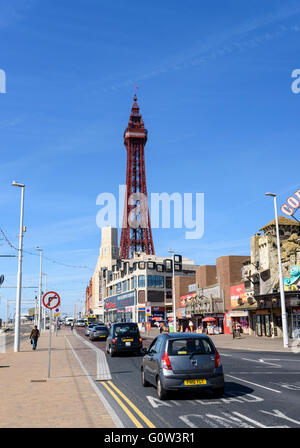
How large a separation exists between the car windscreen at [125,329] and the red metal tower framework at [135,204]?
94.6m

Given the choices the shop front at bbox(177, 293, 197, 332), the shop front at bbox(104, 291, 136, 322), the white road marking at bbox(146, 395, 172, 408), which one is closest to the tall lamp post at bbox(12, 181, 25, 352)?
the white road marking at bbox(146, 395, 172, 408)

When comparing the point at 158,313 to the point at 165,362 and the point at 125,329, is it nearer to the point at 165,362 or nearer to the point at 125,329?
the point at 125,329

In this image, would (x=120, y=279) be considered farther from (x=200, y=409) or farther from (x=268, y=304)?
(x=200, y=409)

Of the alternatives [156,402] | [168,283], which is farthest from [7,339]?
[156,402]

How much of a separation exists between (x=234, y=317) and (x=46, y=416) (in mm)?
42168

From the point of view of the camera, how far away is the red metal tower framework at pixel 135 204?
397ft

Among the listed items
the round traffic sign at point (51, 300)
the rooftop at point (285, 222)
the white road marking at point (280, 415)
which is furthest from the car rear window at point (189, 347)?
the rooftop at point (285, 222)

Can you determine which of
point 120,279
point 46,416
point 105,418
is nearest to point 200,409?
point 105,418

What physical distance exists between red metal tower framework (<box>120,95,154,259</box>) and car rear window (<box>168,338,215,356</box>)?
354 feet

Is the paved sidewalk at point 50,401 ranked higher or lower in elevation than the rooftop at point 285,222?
lower

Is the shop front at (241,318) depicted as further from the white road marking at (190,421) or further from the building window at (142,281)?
the building window at (142,281)

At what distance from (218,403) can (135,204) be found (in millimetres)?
118674

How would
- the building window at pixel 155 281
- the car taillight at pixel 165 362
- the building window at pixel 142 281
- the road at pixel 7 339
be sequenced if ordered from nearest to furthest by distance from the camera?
the car taillight at pixel 165 362 < the road at pixel 7 339 < the building window at pixel 155 281 < the building window at pixel 142 281
